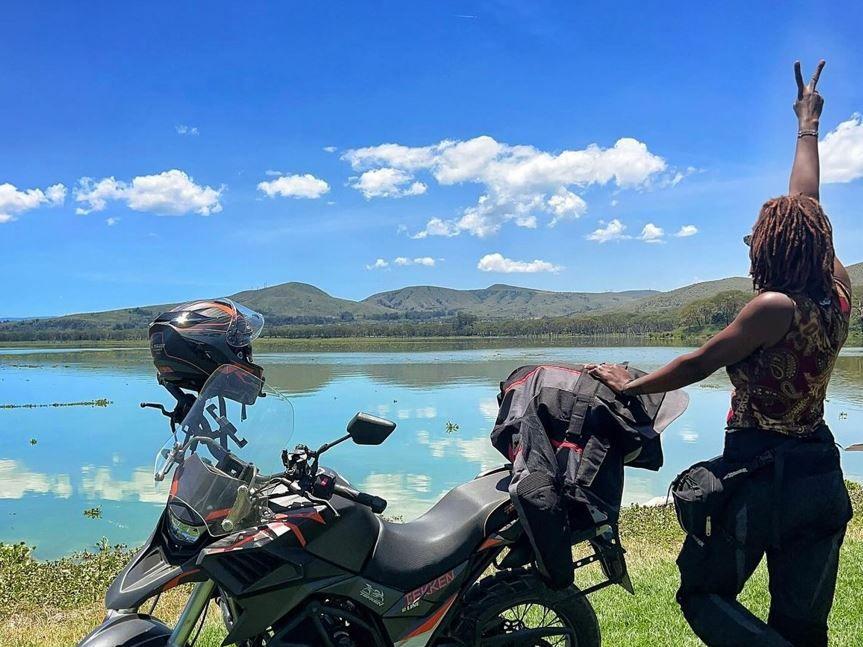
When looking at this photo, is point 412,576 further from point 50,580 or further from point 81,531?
point 81,531

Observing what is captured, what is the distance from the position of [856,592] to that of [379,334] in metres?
143

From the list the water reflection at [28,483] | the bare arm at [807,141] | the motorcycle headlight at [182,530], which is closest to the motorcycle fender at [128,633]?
the motorcycle headlight at [182,530]

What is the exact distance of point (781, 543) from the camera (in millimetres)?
2801

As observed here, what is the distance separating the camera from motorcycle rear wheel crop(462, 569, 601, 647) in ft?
10.7

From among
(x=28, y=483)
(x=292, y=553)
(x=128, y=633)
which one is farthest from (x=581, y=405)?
(x=28, y=483)

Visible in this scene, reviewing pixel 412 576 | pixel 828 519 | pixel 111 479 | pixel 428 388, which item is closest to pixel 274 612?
pixel 412 576

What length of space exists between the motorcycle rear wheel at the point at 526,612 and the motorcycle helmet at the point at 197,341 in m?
1.51

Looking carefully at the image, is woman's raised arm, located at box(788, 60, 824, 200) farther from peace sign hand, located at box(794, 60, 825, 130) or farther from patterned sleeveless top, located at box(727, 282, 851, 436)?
patterned sleeveless top, located at box(727, 282, 851, 436)

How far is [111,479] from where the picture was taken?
14578mm

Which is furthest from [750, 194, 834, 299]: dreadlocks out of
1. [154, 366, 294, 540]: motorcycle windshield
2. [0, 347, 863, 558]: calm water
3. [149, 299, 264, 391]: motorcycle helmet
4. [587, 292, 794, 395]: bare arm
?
[0, 347, 863, 558]: calm water

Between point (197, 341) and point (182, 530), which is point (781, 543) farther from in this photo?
point (197, 341)

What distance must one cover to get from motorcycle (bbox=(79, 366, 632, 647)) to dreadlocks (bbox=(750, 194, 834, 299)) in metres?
1.40

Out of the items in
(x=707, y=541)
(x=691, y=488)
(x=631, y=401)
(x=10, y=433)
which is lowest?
(x=10, y=433)

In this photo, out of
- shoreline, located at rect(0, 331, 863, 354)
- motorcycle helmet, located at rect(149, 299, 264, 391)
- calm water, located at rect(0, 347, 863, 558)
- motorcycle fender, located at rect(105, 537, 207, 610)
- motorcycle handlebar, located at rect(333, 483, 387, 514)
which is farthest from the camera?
shoreline, located at rect(0, 331, 863, 354)
